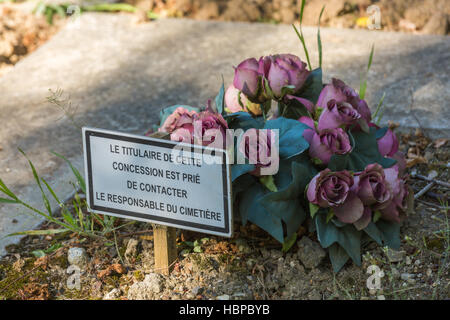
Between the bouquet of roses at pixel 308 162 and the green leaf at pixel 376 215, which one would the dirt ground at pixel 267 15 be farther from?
the green leaf at pixel 376 215

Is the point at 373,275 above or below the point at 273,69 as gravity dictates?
below

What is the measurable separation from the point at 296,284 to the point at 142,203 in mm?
477

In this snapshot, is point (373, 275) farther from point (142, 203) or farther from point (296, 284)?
point (142, 203)

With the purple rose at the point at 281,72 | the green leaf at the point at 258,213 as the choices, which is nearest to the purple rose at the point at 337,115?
the purple rose at the point at 281,72

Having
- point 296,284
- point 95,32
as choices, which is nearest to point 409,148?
point 296,284

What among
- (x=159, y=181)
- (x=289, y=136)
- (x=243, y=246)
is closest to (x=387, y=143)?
(x=289, y=136)

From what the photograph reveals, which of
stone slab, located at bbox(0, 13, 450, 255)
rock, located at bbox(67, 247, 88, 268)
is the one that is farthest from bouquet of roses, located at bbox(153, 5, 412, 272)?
stone slab, located at bbox(0, 13, 450, 255)

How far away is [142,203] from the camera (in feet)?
5.45

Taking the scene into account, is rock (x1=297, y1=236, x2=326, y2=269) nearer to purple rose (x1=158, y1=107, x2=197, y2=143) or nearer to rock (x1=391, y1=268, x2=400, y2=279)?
rock (x1=391, y1=268, x2=400, y2=279)

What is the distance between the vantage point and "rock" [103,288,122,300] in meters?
1.69

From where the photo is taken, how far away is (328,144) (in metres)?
1.74

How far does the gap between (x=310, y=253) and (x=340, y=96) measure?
474 mm

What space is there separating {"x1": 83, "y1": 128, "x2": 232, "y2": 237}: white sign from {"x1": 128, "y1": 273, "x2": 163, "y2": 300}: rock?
178mm

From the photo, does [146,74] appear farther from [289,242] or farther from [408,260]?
[408,260]
